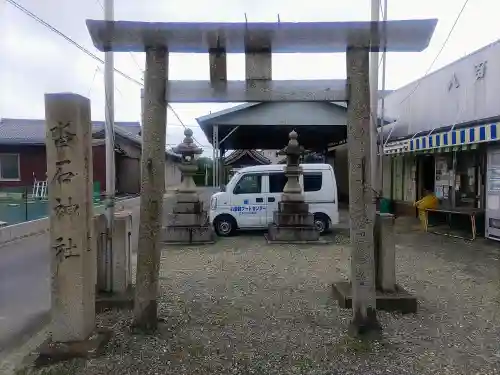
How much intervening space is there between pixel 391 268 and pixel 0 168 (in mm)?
22090

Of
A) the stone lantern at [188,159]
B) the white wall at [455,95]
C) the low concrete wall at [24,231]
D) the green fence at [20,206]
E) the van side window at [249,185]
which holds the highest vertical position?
the white wall at [455,95]

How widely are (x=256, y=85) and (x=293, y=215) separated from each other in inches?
241

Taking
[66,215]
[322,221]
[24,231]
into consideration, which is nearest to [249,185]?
[322,221]

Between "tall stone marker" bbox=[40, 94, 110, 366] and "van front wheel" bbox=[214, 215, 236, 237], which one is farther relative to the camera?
"van front wheel" bbox=[214, 215, 236, 237]

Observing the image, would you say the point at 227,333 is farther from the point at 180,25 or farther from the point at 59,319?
the point at 180,25

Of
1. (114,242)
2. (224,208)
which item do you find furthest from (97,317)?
(224,208)

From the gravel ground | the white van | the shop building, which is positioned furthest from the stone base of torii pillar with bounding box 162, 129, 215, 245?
the shop building

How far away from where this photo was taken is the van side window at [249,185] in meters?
10.9

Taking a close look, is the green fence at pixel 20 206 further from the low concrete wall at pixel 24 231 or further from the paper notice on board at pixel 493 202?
the paper notice on board at pixel 493 202

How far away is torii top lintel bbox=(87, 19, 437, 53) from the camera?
155 inches

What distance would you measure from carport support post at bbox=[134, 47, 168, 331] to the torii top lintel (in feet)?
0.64

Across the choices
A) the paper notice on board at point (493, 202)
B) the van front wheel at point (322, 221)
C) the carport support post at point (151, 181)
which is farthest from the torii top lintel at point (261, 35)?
the van front wheel at point (322, 221)

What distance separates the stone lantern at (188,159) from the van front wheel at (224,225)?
1.14 metres

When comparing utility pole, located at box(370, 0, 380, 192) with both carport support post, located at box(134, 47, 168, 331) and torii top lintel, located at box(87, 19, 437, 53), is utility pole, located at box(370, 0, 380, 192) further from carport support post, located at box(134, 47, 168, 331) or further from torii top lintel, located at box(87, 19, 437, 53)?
carport support post, located at box(134, 47, 168, 331)
